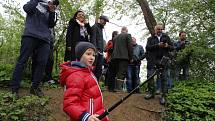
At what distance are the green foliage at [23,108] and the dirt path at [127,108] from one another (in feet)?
0.97

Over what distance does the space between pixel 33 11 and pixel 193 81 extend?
17.5ft

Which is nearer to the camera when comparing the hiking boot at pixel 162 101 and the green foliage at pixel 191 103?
the green foliage at pixel 191 103

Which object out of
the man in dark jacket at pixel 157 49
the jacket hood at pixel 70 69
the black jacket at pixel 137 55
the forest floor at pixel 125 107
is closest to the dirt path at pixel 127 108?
the forest floor at pixel 125 107

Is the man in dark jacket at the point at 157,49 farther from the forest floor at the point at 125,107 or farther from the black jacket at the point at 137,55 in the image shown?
the black jacket at the point at 137,55

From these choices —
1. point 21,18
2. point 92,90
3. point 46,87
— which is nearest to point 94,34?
point 46,87

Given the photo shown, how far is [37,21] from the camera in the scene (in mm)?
7508

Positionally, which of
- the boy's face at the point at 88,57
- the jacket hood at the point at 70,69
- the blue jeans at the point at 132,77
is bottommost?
the blue jeans at the point at 132,77

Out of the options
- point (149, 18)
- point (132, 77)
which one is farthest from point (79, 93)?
point (149, 18)

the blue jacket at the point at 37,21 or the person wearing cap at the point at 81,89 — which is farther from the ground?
the blue jacket at the point at 37,21

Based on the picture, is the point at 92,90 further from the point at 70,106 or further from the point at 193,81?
the point at 193,81

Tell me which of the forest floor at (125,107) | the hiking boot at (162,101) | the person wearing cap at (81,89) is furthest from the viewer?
the hiking boot at (162,101)

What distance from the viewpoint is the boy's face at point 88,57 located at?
4387 millimetres

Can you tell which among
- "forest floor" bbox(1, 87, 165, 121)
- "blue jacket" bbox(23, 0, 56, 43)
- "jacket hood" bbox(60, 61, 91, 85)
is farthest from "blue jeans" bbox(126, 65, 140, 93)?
"jacket hood" bbox(60, 61, 91, 85)

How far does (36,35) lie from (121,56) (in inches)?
132
